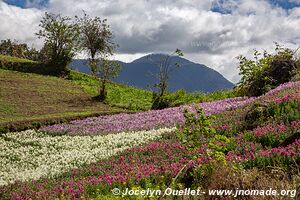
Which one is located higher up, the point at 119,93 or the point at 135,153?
the point at 119,93

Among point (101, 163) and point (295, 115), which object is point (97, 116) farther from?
point (295, 115)

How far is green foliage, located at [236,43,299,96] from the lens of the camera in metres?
28.8

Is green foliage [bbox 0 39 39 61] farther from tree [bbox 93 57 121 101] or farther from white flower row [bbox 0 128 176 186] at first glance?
white flower row [bbox 0 128 176 186]

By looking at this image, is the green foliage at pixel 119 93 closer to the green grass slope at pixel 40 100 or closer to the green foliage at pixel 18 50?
the green grass slope at pixel 40 100

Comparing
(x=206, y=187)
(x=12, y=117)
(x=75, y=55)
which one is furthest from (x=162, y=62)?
(x=206, y=187)

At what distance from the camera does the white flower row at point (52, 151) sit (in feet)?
53.3

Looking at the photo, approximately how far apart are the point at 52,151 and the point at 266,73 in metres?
17.6

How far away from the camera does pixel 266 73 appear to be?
98.2 ft

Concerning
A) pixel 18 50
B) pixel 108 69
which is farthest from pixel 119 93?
pixel 18 50

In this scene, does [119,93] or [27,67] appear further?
[27,67]

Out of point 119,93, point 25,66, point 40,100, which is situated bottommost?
point 40,100

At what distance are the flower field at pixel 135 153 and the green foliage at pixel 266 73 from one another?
5.35m

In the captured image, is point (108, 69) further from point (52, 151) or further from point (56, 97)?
point (52, 151)

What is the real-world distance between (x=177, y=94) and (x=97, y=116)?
9468mm
